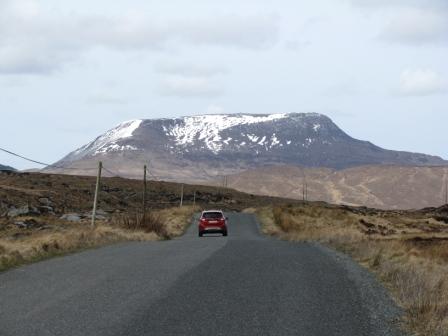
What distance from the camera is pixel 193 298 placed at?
43.1 ft

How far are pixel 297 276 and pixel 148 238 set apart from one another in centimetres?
2299

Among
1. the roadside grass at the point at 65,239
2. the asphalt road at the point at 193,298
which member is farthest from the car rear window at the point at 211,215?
the asphalt road at the point at 193,298

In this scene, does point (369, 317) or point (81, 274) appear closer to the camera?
point (369, 317)

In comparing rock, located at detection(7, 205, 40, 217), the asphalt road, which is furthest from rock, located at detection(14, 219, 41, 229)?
the asphalt road

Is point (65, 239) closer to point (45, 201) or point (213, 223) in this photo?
point (213, 223)

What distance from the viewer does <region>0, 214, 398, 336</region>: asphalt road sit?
1062cm

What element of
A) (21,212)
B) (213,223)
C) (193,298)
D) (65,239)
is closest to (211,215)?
(213,223)

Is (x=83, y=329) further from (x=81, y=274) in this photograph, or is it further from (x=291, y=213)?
(x=291, y=213)

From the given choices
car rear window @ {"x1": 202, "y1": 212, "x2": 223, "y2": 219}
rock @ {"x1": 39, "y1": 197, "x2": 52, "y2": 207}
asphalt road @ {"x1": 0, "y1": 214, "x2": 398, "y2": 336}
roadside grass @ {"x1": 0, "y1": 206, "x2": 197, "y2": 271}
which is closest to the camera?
asphalt road @ {"x1": 0, "y1": 214, "x2": 398, "y2": 336}

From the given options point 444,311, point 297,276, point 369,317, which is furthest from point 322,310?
point 297,276

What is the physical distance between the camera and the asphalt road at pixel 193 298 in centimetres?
1062

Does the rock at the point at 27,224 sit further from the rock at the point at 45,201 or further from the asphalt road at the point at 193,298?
the asphalt road at the point at 193,298

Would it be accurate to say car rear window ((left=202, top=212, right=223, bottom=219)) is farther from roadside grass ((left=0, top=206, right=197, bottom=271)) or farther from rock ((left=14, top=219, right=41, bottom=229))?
rock ((left=14, top=219, right=41, bottom=229))

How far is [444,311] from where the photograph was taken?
463 inches
